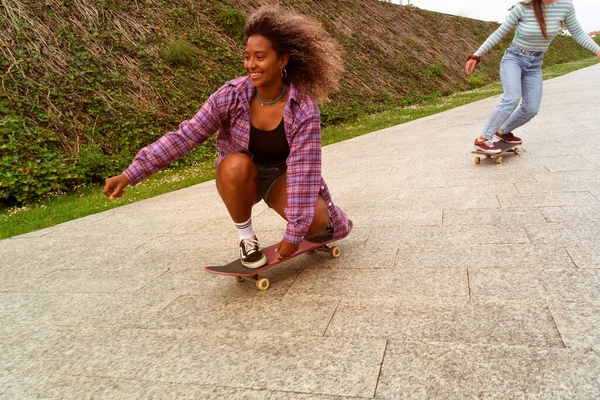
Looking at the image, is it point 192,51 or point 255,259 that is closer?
point 255,259

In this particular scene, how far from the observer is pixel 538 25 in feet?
18.6

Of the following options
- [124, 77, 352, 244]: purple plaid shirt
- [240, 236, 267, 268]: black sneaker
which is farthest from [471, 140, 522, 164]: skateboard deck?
[240, 236, 267, 268]: black sneaker

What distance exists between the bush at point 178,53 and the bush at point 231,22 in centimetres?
209

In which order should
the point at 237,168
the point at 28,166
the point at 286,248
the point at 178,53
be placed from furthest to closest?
1. the point at 178,53
2. the point at 28,166
3. the point at 237,168
4. the point at 286,248

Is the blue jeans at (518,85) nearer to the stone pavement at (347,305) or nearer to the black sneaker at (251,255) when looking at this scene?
the stone pavement at (347,305)

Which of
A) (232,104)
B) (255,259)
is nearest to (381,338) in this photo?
(255,259)

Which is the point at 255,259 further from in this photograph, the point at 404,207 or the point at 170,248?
the point at 404,207

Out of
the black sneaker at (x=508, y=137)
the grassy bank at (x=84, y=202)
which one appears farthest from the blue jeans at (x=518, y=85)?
the grassy bank at (x=84, y=202)

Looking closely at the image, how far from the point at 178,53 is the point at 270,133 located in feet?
26.5

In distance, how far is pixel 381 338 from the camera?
2375 millimetres

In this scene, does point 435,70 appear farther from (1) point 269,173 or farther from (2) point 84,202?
(1) point 269,173

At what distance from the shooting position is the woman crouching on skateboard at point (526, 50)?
5.63 m

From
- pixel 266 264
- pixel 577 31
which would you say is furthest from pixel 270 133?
pixel 577 31

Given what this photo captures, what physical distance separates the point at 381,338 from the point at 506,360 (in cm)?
57
